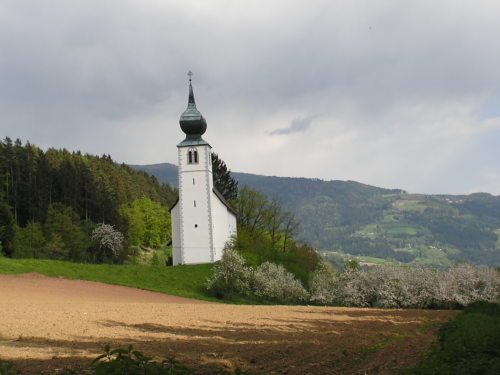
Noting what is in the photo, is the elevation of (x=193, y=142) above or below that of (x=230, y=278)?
above

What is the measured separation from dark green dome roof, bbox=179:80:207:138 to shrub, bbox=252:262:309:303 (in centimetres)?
1998

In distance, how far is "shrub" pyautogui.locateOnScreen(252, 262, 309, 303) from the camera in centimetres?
5638

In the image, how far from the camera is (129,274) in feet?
175

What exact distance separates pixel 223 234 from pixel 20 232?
24459 mm

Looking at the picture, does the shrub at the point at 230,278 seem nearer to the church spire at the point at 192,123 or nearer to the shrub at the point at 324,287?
the shrub at the point at 324,287

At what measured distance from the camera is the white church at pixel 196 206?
6681 centimetres

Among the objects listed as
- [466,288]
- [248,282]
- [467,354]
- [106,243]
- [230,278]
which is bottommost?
[466,288]

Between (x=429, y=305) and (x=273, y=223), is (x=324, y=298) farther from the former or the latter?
(x=273, y=223)

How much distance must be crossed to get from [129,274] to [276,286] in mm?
13963

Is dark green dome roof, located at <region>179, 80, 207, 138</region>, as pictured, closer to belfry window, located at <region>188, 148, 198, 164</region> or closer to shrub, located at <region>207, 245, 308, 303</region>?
belfry window, located at <region>188, 148, 198, 164</region>

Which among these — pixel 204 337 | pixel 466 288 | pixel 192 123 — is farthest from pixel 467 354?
pixel 192 123

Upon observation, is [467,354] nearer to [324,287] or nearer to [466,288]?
[466,288]

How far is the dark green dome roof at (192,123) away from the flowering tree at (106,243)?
26.1m

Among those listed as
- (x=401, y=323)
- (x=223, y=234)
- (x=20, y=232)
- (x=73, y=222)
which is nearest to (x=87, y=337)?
(x=401, y=323)
